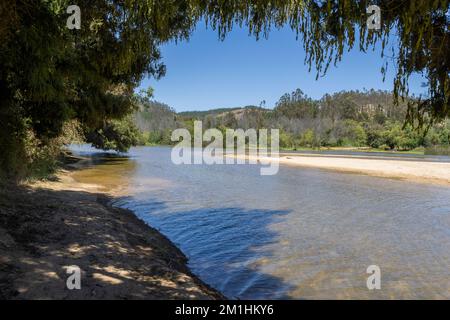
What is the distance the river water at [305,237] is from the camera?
6.99 meters

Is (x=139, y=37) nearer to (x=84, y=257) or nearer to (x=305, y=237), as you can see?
(x=84, y=257)

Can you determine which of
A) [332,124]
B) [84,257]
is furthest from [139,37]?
[332,124]

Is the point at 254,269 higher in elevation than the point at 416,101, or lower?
lower

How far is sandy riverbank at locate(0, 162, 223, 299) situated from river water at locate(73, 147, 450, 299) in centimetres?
99

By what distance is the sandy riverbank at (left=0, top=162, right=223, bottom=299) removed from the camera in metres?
4.60

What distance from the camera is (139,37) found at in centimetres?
417

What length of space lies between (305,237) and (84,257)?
6.71 metres

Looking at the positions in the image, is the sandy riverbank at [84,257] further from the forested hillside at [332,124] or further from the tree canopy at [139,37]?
the forested hillside at [332,124]

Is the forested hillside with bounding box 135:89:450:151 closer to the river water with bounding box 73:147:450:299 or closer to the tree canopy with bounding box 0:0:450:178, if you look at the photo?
the river water with bounding box 73:147:450:299

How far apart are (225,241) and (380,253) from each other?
166 inches

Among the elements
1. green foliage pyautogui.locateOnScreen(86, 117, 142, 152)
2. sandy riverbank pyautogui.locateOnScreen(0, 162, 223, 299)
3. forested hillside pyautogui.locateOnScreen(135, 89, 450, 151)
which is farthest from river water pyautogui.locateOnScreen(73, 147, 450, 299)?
forested hillside pyautogui.locateOnScreen(135, 89, 450, 151)

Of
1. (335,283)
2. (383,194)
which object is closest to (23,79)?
(335,283)
